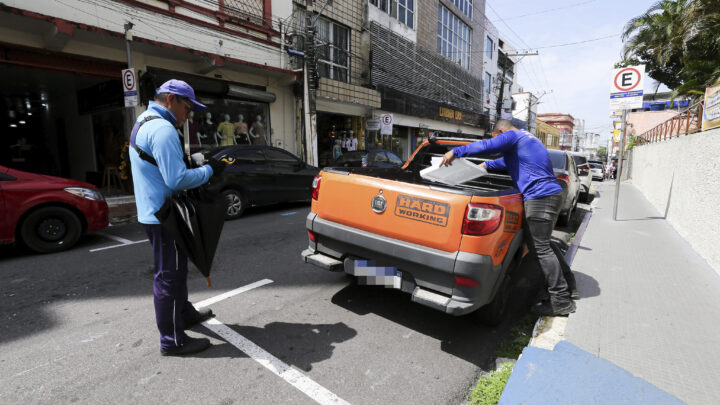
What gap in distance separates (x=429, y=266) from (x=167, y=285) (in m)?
1.89

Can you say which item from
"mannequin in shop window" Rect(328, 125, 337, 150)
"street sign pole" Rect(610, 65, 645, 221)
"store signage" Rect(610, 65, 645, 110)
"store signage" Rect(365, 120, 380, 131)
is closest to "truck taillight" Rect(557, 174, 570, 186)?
"street sign pole" Rect(610, 65, 645, 221)

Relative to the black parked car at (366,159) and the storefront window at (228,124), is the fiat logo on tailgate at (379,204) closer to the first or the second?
the black parked car at (366,159)

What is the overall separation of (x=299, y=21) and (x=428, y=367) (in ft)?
48.3

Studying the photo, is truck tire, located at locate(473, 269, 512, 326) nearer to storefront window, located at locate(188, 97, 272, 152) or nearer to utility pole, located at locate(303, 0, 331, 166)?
storefront window, located at locate(188, 97, 272, 152)

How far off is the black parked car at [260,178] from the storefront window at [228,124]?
4355 millimetres

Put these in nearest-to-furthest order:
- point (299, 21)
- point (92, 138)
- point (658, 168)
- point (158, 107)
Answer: point (158, 107) → point (658, 168) → point (92, 138) → point (299, 21)

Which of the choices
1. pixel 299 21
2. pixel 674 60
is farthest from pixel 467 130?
pixel 299 21

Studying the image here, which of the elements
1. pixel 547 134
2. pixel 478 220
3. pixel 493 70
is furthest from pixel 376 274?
pixel 547 134

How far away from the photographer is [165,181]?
2.39 meters

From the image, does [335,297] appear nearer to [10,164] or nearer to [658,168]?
[658,168]

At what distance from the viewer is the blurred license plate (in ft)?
9.66

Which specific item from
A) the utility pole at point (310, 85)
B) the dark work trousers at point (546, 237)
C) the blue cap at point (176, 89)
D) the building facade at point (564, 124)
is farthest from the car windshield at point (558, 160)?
the building facade at point (564, 124)

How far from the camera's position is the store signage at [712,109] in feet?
17.2

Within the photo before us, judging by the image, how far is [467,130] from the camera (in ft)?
97.1
